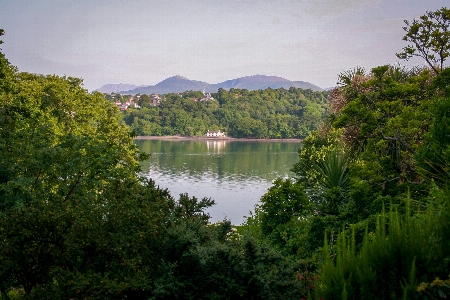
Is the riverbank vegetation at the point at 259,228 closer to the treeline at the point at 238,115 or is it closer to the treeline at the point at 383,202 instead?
the treeline at the point at 383,202

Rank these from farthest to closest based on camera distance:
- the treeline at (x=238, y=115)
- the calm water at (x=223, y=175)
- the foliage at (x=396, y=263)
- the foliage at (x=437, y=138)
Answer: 1. the treeline at (x=238, y=115)
2. the calm water at (x=223, y=175)
3. the foliage at (x=437, y=138)
4. the foliage at (x=396, y=263)

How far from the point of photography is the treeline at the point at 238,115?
95938mm

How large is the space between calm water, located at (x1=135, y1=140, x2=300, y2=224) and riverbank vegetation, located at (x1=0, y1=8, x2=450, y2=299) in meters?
16.2

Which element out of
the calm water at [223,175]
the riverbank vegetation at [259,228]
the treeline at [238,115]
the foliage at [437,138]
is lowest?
the calm water at [223,175]

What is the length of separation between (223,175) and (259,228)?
34.2 m

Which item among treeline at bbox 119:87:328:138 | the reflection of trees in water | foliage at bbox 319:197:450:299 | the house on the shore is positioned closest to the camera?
foliage at bbox 319:197:450:299

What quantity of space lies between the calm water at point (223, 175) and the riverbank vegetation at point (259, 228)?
53.2 feet

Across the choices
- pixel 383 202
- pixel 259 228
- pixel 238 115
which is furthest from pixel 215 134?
pixel 383 202

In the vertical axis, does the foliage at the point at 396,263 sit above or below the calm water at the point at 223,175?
above

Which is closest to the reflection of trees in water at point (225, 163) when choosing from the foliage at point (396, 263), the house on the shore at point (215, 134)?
the house on the shore at point (215, 134)

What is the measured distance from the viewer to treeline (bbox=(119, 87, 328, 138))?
95938 millimetres

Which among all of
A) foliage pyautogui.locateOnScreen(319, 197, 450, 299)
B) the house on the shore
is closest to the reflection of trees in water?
the house on the shore

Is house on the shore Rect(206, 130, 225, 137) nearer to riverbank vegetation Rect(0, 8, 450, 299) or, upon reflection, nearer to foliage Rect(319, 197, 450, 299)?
riverbank vegetation Rect(0, 8, 450, 299)

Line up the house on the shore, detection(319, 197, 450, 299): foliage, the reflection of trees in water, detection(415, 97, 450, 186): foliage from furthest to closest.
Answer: the house on the shore
the reflection of trees in water
detection(415, 97, 450, 186): foliage
detection(319, 197, 450, 299): foliage
